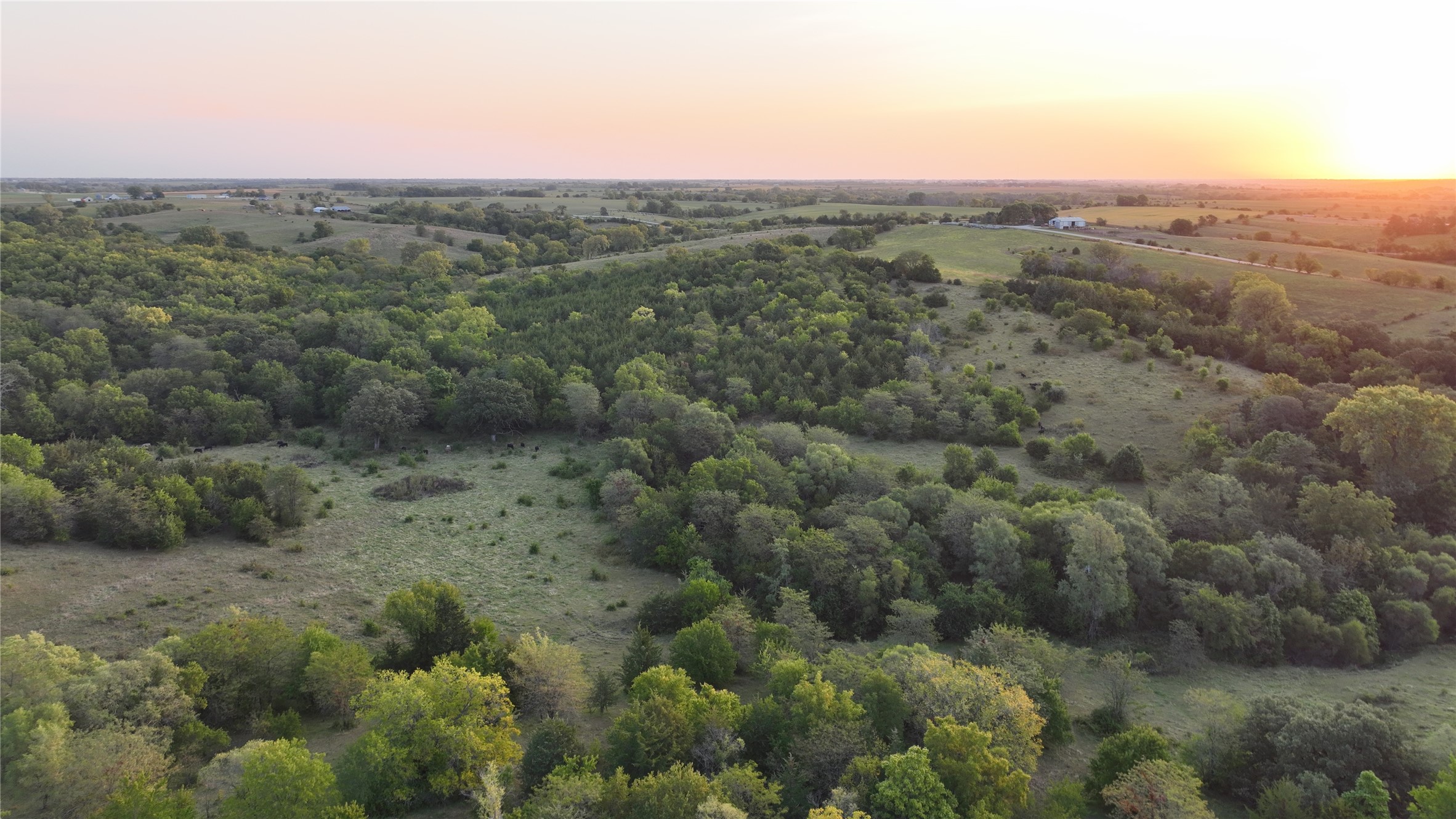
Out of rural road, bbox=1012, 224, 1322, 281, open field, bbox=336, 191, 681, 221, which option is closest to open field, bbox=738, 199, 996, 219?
open field, bbox=336, 191, 681, 221

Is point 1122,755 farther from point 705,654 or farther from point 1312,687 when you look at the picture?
point 705,654

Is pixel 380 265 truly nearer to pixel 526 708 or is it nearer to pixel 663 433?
pixel 663 433

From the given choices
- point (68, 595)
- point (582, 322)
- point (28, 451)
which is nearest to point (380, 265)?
point (582, 322)

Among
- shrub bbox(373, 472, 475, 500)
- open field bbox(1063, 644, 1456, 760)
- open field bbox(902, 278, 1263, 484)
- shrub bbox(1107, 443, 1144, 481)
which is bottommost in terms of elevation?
open field bbox(1063, 644, 1456, 760)

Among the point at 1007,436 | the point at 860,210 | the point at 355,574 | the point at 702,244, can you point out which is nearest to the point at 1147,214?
the point at 860,210

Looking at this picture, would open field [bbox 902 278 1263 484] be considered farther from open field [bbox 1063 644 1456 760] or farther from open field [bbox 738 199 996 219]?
open field [bbox 738 199 996 219]

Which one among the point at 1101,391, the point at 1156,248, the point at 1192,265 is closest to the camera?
the point at 1101,391

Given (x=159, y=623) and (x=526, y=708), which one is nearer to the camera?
(x=526, y=708)
